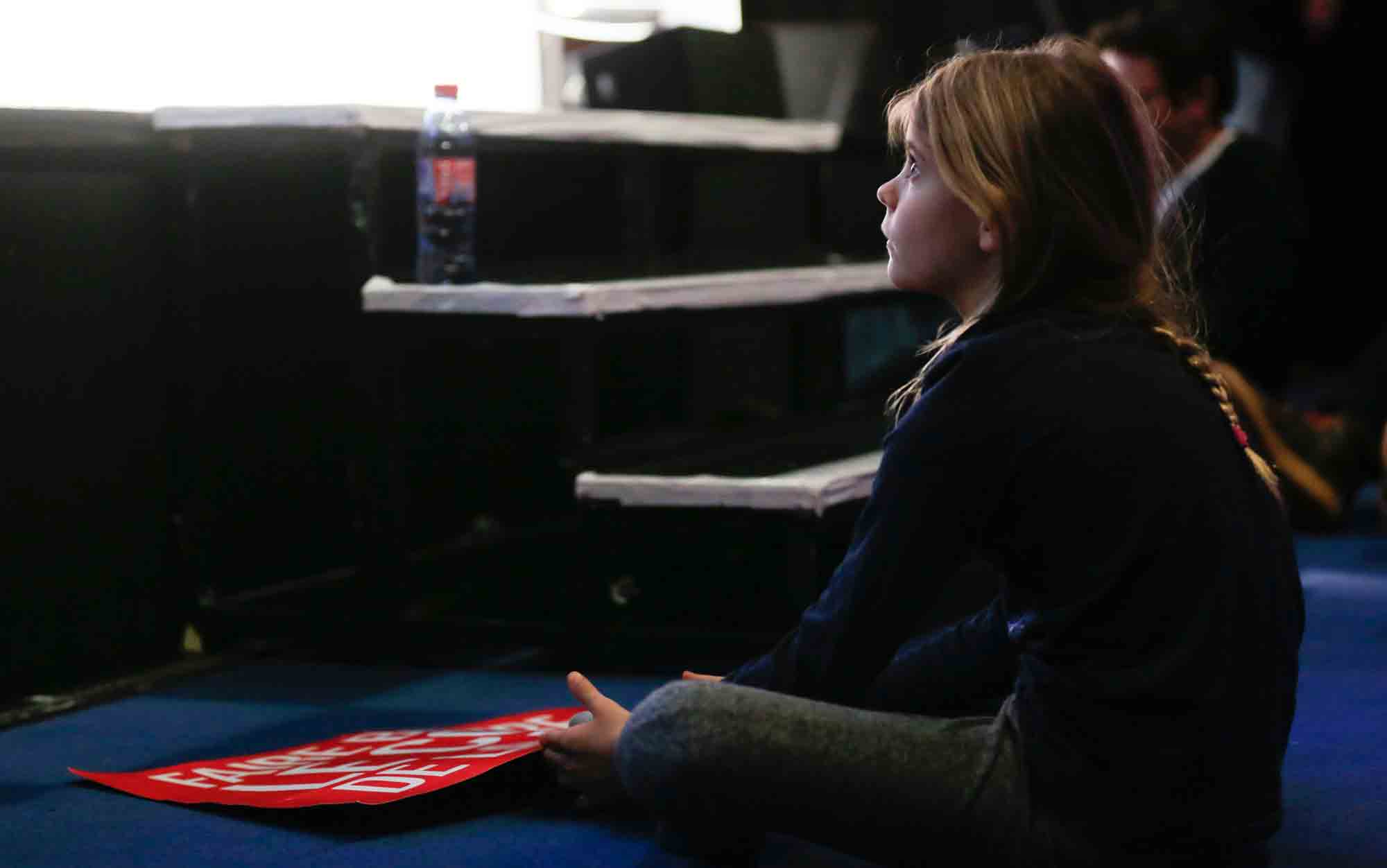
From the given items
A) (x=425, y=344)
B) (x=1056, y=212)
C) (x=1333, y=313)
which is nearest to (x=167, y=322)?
(x=425, y=344)

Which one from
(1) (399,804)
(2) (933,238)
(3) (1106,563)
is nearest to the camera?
(3) (1106,563)

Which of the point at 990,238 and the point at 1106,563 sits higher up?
the point at 990,238

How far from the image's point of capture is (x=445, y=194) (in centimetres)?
243

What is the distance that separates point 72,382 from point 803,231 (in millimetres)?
1930

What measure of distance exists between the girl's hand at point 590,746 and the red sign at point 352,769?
0.36ft

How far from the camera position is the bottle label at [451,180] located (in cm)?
242

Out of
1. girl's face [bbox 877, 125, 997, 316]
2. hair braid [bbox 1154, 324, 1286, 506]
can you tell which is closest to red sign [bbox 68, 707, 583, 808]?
girl's face [bbox 877, 125, 997, 316]

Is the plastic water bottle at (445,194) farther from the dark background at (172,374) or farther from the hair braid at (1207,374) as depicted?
the hair braid at (1207,374)

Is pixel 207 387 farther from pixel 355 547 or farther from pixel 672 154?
pixel 672 154

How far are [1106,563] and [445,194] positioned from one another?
1.46 m

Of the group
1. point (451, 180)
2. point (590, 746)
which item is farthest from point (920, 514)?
point (451, 180)

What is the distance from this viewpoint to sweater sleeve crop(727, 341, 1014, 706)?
1.24 metres

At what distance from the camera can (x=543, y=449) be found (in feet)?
10.4

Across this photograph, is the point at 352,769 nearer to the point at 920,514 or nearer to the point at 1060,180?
the point at 920,514
